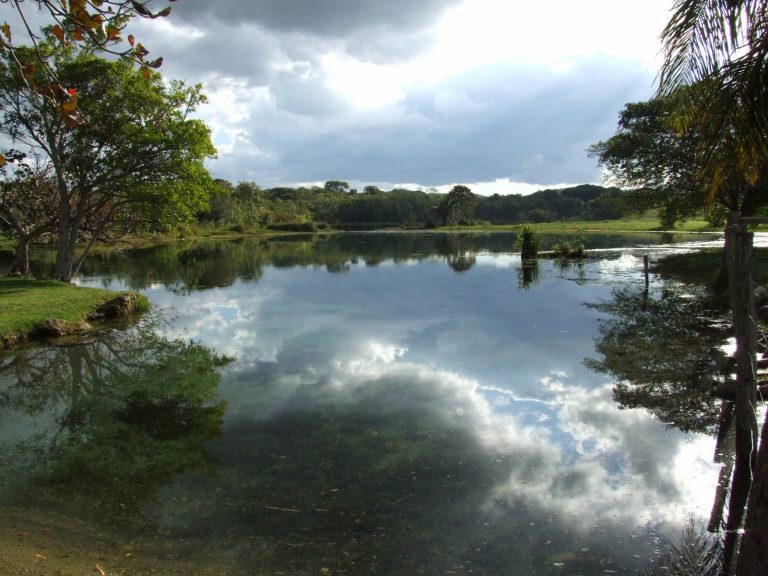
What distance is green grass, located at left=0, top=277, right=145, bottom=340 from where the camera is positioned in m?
15.4

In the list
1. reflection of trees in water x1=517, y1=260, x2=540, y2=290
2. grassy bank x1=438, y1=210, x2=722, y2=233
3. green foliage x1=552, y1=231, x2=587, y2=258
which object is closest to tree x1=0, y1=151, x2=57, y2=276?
reflection of trees in water x1=517, y1=260, x2=540, y2=290

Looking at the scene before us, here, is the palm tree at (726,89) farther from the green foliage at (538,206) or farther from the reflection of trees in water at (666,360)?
the green foliage at (538,206)

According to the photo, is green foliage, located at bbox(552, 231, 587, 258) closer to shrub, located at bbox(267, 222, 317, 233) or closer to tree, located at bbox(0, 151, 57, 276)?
tree, located at bbox(0, 151, 57, 276)

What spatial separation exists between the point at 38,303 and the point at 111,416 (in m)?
10.9

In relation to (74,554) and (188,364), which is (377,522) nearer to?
(74,554)

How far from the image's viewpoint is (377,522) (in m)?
6.12

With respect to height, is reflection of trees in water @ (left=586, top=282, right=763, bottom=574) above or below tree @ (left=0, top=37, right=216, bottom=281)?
below

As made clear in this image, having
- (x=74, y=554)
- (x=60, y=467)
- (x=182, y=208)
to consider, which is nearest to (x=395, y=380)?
(x=60, y=467)

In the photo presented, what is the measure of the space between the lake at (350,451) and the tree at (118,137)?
824cm

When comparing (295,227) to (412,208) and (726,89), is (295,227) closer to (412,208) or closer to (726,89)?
(412,208)

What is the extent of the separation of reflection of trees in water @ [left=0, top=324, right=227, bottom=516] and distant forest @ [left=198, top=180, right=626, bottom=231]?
105536 millimetres

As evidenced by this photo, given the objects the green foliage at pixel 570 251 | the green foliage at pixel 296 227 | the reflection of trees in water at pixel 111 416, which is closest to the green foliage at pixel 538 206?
the green foliage at pixel 296 227

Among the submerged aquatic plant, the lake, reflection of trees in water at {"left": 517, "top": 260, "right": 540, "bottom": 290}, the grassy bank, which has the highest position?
the grassy bank

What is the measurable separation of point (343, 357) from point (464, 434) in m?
5.83
